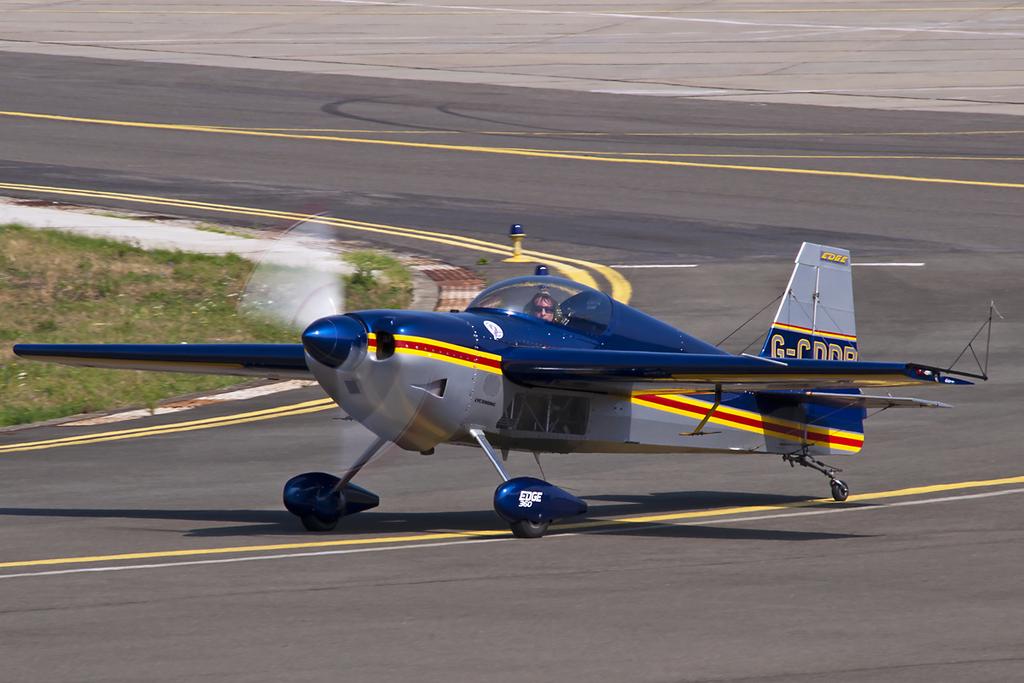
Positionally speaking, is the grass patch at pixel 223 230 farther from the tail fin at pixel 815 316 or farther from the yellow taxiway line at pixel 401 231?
the tail fin at pixel 815 316

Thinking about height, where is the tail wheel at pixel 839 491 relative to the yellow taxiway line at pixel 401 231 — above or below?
below

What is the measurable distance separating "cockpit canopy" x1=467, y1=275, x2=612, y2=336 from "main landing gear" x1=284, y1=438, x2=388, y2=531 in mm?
1702

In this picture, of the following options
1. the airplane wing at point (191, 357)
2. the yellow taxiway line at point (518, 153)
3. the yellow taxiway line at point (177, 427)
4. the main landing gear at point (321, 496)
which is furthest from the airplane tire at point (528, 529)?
the yellow taxiway line at point (518, 153)

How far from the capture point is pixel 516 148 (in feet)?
131

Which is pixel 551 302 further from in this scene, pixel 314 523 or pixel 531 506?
pixel 314 523

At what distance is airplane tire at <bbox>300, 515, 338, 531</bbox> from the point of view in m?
15.9

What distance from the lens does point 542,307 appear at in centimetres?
1568

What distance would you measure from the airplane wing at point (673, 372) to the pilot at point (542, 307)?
1.49 ft

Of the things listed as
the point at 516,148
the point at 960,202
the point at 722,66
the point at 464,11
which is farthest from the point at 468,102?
the point at 464,11

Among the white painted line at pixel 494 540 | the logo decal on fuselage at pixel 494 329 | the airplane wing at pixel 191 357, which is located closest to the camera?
the white painted line at pixel 494 540

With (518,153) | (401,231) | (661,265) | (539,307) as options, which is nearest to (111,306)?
(401,231)

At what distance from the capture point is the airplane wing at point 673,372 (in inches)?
559

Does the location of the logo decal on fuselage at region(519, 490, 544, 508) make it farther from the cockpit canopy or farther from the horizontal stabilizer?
the horizontal stabilizer

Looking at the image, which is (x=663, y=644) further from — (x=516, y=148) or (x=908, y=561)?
(x=516, y=148)
